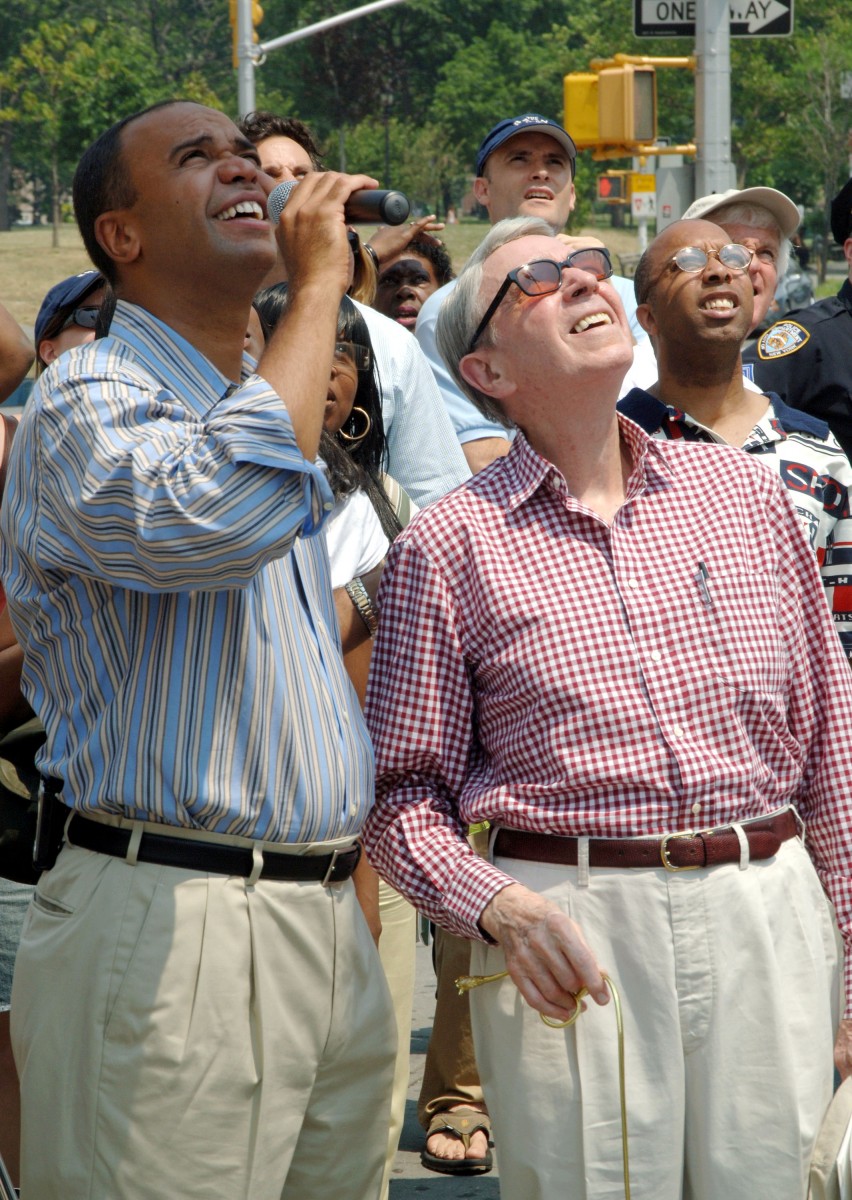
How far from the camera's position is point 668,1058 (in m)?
2.45

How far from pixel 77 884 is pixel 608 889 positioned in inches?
32.0

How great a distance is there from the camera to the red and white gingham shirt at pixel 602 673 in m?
2.48

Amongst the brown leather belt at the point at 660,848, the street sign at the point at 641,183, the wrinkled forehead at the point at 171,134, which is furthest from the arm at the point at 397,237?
the street sign at the point at 641,183

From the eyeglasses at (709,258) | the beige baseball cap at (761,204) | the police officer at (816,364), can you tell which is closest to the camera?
the eyeglasses at (709,258)

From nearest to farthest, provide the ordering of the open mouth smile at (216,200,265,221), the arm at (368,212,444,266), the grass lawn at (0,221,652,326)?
the open mouth smile at (216,200,265,221) < the arm at (368,212,444,266) < the grass lawn at (0,221,652,326)

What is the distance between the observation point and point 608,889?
8.06 feet

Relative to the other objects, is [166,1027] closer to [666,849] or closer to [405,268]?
[666,849]

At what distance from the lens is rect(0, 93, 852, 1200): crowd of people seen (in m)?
2.26

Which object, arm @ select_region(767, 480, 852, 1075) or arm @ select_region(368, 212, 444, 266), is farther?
arm @ select_region(368, 212, 444, 266)

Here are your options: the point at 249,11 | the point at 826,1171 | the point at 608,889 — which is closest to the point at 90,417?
the point at 608,889

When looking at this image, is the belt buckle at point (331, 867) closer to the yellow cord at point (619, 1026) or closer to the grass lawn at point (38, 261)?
the yellow cord at point (619, 1026)

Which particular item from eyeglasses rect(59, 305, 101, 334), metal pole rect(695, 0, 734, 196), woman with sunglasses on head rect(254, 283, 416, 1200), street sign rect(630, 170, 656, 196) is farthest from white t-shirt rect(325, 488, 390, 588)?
street sign rect(630, 170, 656, 196)

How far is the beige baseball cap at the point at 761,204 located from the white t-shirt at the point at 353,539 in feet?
5.41

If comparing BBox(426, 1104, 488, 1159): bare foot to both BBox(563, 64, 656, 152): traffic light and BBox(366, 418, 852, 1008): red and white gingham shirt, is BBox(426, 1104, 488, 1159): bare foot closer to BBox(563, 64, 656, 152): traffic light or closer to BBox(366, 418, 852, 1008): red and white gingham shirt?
BBox(366, 418, 852, 1008): red and white gingham shirt
